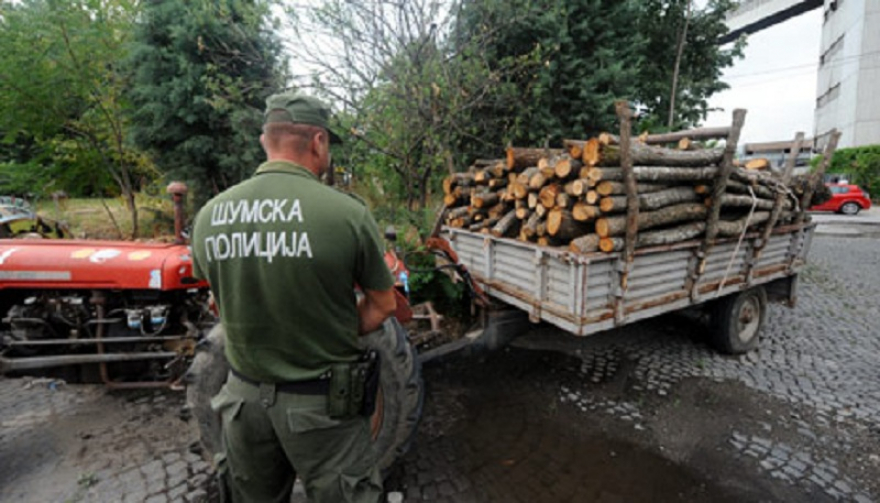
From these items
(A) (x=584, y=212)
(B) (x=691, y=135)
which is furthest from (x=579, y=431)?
(B) (x=691, y=135)

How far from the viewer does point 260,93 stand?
6578 millimetres

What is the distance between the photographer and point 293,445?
160 centimetres

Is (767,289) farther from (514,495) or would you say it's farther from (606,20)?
(606,20)

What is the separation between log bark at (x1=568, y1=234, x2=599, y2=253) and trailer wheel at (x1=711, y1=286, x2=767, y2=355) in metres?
2.24

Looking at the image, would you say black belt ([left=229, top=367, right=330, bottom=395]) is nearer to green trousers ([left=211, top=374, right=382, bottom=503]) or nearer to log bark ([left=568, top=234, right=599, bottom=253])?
green trousers ([left=211, top=374, right=382, bottom=503])

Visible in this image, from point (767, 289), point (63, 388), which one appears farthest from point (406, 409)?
point (767, 289)

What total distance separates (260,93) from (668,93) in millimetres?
10160

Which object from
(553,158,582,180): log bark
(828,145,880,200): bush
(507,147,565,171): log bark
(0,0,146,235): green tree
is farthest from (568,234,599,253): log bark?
(828,145,880,200): bush

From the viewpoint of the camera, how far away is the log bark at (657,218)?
3.32 metres

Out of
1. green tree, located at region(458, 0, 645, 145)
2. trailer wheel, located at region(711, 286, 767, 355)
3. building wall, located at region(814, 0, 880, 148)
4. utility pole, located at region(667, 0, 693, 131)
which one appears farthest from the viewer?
building wall, located at region(814, 0, 880, 148)

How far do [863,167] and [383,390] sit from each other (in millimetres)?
29858

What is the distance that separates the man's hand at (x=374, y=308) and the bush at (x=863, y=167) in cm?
2888

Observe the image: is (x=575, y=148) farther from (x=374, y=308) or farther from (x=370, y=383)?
(x=370, y=383)

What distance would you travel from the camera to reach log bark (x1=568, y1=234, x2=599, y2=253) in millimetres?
3270
